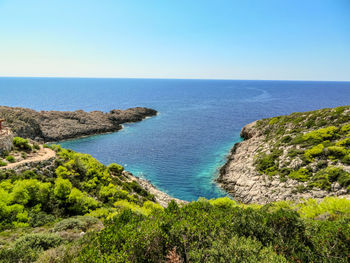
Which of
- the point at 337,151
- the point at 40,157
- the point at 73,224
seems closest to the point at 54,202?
the point at 73,224

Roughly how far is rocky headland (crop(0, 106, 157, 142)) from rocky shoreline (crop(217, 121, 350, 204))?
166ft

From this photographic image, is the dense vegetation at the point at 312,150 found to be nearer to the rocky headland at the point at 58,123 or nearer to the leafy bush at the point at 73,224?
the leafy bush at the point at 73,224

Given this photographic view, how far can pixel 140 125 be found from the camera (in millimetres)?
82688

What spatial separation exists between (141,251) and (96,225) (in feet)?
25.8

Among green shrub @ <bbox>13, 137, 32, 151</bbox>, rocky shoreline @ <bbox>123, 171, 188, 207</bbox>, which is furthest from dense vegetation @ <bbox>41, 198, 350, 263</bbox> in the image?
green shrub @ <bbox>13, 137, 32, 151</bbox>

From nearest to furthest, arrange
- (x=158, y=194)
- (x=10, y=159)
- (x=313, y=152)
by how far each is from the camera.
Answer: (x=10, y=159) < (x=313, y=152) < (x=158, y=194)

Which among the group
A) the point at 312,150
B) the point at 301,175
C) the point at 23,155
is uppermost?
the point at 312,150

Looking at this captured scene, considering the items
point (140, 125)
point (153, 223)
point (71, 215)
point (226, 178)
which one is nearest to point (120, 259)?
point (153, 223)

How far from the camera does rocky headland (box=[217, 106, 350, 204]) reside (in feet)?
85.5

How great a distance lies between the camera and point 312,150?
1241 inches

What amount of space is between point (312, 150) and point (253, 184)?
1121 centimetres

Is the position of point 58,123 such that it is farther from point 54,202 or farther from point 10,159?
point 54,202

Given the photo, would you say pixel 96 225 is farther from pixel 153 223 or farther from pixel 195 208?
pixel 195 208

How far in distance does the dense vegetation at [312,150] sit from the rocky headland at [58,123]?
57427 millimetres
